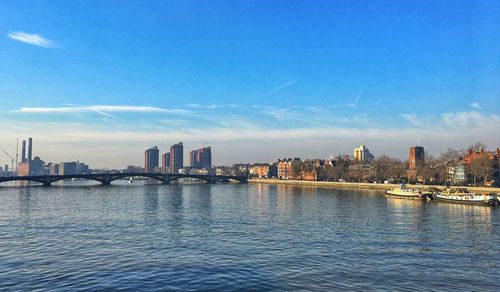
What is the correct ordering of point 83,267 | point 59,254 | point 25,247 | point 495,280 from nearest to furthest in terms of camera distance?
point 495,280 → point 83,267 → point 59,254 → point 25,247

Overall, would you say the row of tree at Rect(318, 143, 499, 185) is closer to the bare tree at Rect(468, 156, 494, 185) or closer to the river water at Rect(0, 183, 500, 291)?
the bare tree at Rect(468, 156, 494, 185)

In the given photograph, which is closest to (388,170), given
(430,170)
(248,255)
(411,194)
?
(430,170)

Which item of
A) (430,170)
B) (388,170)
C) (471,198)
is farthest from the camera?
(388,170)

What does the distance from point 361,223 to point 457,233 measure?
10.3 metres

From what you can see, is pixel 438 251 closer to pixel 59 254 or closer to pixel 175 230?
pixel 175 230

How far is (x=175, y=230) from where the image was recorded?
43219 mm

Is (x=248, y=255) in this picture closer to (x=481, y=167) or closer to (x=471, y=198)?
(x=471, y=198)

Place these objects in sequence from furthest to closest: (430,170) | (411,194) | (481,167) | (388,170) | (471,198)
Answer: (388,170) → (430,170) → (481,167) → (411,194) → (471,198)

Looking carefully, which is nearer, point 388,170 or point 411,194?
point 411,194

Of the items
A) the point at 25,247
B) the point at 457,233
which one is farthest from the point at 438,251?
the point at 25,247

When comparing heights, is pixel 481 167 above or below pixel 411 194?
above

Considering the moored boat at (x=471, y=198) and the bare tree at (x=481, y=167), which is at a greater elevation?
the bare tree at (x=481, y=167)

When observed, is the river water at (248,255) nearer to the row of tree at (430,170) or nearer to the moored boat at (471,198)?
the moored boat at (471,198)

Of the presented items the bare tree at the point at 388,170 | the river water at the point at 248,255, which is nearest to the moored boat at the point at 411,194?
the river water at the point at 248,255
